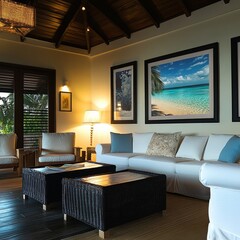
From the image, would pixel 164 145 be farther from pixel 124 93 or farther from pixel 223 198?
pixel 223 198

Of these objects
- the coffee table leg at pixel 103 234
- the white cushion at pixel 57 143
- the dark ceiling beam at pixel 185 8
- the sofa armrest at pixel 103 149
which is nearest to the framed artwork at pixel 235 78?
the dark ceiling beam at pixel 185 8

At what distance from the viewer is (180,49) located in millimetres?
5238

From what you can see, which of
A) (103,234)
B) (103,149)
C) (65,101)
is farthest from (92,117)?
(103,234)

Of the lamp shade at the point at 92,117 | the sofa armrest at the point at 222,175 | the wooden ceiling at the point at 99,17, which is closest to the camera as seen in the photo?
the sofa armrest at the point at 222,175

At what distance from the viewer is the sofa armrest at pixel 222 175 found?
185 cm

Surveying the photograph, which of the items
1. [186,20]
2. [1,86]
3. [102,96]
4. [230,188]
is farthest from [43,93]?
[230,188]

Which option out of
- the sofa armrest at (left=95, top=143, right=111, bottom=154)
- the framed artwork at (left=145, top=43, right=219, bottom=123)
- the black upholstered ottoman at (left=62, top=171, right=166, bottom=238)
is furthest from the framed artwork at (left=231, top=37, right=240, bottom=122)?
the sofa armrest at (left=95, top=143, right=111, bottom=154)

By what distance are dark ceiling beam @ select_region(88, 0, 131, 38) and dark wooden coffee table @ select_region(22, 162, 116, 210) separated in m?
3.56

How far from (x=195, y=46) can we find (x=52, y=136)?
3.45 m

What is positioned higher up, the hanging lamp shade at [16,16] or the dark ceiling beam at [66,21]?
the dark ceiling beam at [66,21]

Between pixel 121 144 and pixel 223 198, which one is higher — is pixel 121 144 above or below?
above

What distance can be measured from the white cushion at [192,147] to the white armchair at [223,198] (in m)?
2.18

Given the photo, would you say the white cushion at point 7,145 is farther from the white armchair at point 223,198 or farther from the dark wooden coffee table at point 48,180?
the white armchair at point 223,198

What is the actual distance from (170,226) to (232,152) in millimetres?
1344
